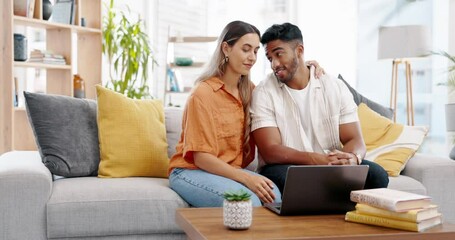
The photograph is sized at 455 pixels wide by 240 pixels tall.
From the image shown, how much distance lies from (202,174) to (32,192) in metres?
0.69

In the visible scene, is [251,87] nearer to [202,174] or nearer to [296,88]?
[296,88]

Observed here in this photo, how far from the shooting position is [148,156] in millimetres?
3227

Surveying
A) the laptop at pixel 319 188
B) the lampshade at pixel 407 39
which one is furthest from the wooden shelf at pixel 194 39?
the laptop at pixel 319 188

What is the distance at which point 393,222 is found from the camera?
2184mm

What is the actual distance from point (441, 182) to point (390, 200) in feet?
4.16

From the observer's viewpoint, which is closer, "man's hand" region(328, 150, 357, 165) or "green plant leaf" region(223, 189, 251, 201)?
"green plant leaf" region(223, 189, 251, 201)

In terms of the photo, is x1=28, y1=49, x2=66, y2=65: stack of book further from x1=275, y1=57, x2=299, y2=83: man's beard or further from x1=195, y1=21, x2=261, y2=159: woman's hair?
x1=275, y1=57, x2=299, y2=83: man's beard

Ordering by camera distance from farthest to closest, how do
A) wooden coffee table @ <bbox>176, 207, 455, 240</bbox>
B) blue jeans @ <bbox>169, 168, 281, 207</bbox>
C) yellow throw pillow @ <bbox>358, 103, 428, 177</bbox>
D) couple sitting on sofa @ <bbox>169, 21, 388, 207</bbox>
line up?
yellow throw pillow @ <bbox>358, 103, 428, 177</bbox>
couple sitting on sofa @ <bbox>169, 21, 388, 207</bbox>
blue jeans @ <bbox>169, 168, 281, 207</bbox>
wooden coffee table @ <bbox>176, 207, 455, 240</bbox>

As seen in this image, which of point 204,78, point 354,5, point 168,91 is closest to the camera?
point 204,78

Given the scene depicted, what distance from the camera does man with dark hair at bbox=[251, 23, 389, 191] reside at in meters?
3.03

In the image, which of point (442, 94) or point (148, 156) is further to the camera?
point (442, 94)

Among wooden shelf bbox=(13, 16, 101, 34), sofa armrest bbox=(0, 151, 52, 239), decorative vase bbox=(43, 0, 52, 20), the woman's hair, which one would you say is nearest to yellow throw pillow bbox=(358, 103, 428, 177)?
the woman's hair

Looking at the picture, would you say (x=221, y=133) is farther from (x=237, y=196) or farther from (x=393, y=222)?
(x=393, y=222)

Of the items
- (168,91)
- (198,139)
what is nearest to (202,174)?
(198,139)
